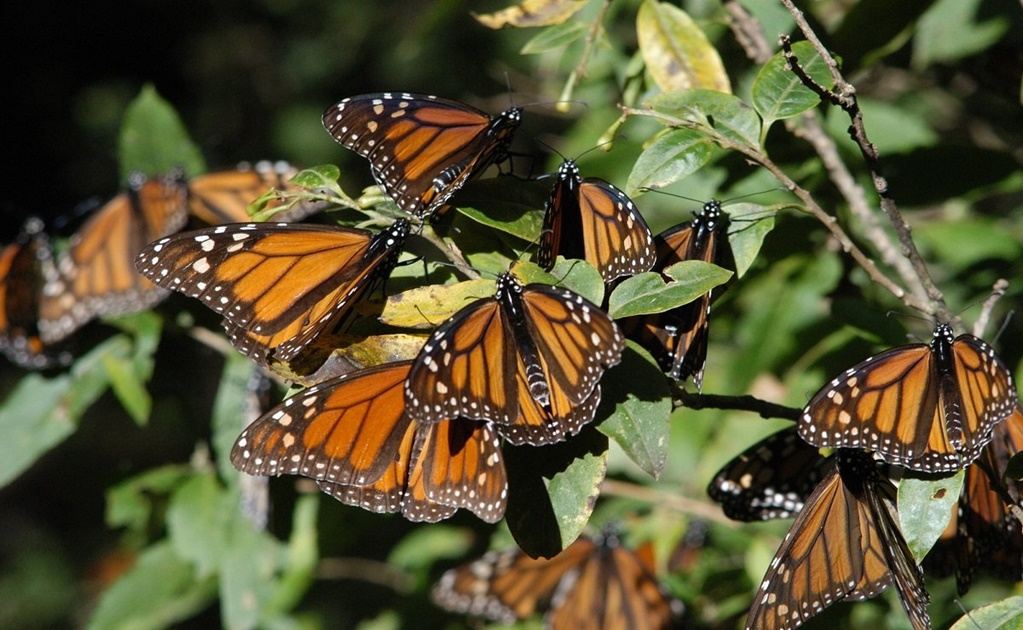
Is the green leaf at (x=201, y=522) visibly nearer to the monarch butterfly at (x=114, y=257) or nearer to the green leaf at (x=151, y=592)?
the green leaf at (x=151, y=592)

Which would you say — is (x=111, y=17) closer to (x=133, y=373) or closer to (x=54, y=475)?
(x=54, y=475)

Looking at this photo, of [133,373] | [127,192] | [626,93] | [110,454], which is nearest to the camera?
[626,93]

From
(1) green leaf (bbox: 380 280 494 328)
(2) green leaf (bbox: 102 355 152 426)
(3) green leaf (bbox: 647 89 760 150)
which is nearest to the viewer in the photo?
(1) green leaf (bbox: 380 280 494 328)

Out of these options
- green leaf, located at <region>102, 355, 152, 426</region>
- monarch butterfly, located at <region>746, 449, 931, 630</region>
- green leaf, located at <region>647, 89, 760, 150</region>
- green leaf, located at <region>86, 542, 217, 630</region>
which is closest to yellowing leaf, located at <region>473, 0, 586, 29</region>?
green leaf, located at <region>647, 89, 760, 150</region>

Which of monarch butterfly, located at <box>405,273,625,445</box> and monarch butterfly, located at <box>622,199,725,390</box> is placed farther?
monarch butterfly, located at <box>622,199,725,390</box>

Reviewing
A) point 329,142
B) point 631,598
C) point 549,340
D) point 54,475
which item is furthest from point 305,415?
point 54,475

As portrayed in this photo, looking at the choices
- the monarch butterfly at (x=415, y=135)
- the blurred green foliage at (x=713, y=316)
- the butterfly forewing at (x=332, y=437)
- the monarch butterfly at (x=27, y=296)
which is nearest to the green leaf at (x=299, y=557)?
the blurred green foliage at (x=713, y=316)

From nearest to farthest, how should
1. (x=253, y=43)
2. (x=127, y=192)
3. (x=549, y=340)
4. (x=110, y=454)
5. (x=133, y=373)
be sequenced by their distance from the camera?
1. (x=549, y=340)
2. (x=133, y=373)
3. (x=127, y=192)
4. (x=110, y=454)
5. (x=253, y=43)

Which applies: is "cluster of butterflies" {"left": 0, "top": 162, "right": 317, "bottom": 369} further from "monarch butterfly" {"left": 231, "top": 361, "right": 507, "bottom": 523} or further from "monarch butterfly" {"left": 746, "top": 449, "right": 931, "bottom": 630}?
"monarch butterfly" {"left": 746, "top": 449, "right": 931, "bottom": 630}
